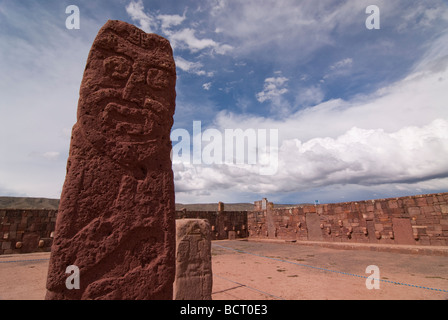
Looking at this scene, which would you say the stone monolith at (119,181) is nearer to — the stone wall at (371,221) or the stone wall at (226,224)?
the stone wall at (371,221)

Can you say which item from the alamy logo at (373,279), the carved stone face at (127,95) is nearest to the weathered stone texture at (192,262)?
the carved stone face at (127,95)

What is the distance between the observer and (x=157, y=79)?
88.3 inches

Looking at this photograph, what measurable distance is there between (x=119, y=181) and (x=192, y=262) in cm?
236

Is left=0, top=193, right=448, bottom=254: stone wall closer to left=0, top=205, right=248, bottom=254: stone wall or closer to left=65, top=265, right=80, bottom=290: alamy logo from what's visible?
left=0, top=205, right=248, bottom=254: stone wall

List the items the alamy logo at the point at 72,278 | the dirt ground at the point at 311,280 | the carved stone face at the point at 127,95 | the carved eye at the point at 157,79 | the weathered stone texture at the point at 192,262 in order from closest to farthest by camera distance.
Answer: the alamy logo at the point at 72,278 < the carved stone face at the point at 127,95 < the carved eye at the point at 157,79 < the weathered stone texture at the point at 192,262 < the dirt ground at the point at 311,280

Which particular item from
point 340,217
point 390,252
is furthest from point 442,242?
point 340,217

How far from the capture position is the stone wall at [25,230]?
382 inches

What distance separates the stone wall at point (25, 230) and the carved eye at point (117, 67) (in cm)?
1131

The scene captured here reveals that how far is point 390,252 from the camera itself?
8.71m

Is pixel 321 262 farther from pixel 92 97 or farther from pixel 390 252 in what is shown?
pixel 92 97

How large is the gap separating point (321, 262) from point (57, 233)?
749cm

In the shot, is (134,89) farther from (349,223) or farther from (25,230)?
(349,223)

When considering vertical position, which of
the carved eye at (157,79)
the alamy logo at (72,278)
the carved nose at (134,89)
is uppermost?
the carved eye at (157,79)

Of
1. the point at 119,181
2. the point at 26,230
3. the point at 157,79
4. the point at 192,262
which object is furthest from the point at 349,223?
the point at 26,230
